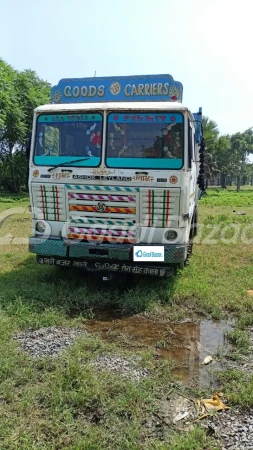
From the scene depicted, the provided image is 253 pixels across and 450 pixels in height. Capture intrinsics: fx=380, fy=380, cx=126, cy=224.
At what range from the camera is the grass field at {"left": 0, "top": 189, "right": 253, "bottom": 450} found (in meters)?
2.57

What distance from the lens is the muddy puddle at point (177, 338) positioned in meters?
3.52

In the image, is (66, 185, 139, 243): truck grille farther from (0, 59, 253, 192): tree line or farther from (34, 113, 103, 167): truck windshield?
(0, 59, 253, 192): tree line

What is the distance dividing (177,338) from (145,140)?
245cm

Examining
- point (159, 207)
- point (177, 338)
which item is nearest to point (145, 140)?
point (159, 207)

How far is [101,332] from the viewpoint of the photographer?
13.9 ft

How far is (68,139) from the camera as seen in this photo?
512 cm

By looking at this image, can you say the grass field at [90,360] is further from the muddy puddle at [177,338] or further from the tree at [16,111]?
the tree at [16,111]

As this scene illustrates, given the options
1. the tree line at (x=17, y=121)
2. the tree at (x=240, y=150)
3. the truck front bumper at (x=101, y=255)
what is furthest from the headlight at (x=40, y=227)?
the tree at (x=240, y=150)

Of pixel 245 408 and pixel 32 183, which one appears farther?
pixel 32 183

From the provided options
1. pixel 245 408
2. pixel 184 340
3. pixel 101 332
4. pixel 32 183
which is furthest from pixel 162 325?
pixel 32 183

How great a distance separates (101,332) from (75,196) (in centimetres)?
184

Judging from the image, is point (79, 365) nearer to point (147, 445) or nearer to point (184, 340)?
point (147, 445)

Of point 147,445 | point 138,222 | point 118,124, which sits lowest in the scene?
point 147,445

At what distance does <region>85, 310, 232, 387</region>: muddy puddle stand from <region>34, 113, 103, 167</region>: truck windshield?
204cm
